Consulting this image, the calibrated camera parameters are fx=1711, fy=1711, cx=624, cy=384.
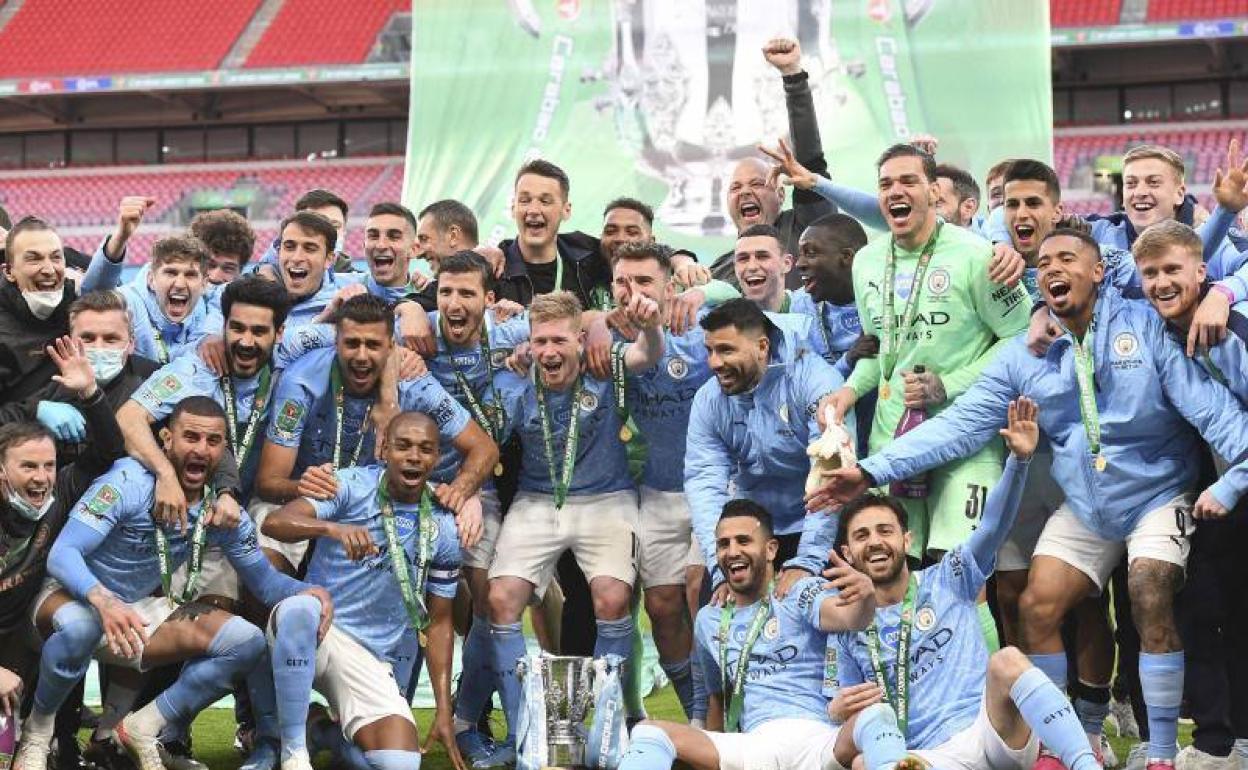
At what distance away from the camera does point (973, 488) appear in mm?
5348

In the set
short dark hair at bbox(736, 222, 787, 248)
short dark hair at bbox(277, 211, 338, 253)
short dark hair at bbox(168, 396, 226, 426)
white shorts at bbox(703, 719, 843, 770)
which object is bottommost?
white shorts at bbox(703, 719, 843, 770)

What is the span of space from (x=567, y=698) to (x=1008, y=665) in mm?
1346

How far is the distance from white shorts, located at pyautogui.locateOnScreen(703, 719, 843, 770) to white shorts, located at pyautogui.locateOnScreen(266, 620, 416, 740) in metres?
1.05

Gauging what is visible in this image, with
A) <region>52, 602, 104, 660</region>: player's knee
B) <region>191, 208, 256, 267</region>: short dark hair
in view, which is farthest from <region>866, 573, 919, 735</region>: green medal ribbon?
<region>191, 208, 256, 267</region>: short dark hair

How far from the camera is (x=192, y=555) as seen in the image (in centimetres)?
533

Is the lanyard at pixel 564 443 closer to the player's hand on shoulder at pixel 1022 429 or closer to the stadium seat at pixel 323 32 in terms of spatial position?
the player's hand on shoulder at pixel 1022 429

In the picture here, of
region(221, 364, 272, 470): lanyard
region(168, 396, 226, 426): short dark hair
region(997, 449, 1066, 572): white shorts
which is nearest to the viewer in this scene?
region(168, 396, 226, 426): short dark hair

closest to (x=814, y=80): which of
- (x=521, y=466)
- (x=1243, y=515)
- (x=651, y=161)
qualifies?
(x=651, y=161)

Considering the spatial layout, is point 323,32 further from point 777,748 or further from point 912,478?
point 777,748

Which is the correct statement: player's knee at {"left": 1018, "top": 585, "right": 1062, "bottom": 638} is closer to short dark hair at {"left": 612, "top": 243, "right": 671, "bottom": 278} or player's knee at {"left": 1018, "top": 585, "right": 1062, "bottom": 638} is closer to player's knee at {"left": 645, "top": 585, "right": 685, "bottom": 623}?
player's knee at {"left": 645, "top": 585, "right": 685, "bottom": 623}

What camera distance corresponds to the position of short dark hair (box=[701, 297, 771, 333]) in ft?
18.1

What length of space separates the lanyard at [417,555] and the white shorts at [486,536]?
17.3 inches

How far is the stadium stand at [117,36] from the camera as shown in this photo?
24.2 meters

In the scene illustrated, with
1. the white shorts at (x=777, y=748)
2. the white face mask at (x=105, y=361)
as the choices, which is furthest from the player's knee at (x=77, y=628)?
the white shorts at (x=777, y=748)
